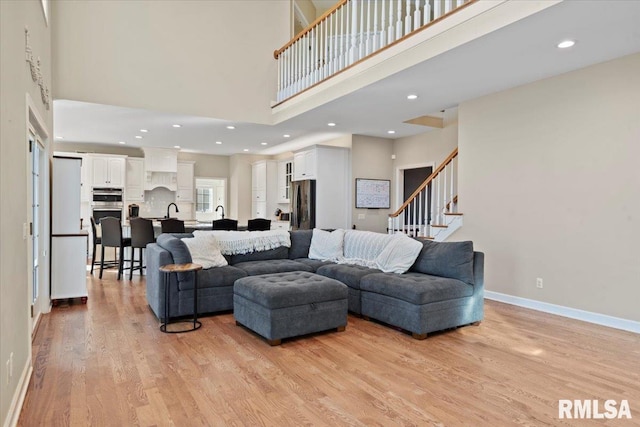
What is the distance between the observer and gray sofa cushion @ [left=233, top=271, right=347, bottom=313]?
3.30m

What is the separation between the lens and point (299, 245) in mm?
5375

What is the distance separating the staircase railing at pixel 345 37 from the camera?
3955 mm

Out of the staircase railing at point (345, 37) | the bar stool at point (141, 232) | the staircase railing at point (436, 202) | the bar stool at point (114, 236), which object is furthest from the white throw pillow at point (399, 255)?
the bar stool at point (114, 236)

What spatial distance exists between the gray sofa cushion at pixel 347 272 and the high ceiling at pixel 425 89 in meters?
2.16

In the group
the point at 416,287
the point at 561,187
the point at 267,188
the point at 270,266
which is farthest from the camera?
the point at 267,188

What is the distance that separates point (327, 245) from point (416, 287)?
6.08 ft

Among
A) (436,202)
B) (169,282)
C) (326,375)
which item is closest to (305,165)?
(436,202)

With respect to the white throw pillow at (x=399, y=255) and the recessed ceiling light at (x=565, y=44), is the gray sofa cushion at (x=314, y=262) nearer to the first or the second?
the white throw pillow at (x=399, y=255)

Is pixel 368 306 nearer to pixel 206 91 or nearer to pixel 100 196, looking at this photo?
pixel 206 91

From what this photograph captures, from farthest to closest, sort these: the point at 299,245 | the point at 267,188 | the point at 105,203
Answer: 1. the point at 267,188
2. the point at 105,203
3. the point at 299,245

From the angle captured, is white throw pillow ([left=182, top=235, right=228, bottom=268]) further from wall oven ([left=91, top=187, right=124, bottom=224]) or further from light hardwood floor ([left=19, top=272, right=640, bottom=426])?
wall oven ([left=91, top=187, right=124, bottom=224])

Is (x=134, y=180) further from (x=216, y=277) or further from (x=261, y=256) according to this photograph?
(x=216, y=277)

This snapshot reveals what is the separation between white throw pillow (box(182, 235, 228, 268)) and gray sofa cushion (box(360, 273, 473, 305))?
1669mm

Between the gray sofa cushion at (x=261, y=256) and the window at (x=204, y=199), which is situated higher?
the window at (x=204, y=199)
